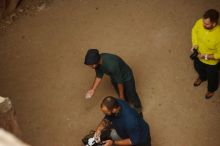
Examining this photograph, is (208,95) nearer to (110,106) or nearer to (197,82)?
(197,82)

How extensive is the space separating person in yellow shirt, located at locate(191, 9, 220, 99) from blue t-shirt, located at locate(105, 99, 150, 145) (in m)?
1.35

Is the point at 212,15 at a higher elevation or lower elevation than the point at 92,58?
higher

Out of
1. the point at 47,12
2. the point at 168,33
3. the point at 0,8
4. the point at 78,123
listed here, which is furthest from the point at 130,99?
the point at 0,8

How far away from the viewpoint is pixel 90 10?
733cm

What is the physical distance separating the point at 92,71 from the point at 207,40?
2.29 m

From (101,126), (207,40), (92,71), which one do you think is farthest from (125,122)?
(92,71)

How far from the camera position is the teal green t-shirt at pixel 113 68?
4.68 meters

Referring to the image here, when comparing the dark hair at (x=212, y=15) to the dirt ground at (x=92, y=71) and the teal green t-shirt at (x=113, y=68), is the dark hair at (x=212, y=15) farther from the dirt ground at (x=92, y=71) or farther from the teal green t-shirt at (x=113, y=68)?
the dirt ground at (x=92, y=71)

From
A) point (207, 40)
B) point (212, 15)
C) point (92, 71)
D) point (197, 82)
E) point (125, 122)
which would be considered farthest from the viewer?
point (92, 71)

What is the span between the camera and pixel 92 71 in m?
6.34

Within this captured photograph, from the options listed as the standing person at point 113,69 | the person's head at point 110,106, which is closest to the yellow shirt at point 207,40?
the standing person at point 113,69

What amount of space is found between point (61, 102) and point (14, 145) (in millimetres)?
5099

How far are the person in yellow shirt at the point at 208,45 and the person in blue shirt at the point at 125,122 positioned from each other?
133 centimetres

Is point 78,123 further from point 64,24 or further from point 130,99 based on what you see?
point 64,24
